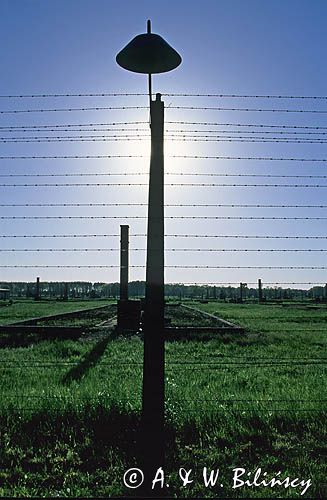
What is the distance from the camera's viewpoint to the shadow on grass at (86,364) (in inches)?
252

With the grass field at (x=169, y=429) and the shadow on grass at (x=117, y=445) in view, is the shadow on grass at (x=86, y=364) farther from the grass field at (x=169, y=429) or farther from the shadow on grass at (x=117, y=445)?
the shadow on grass at (x=117, y=445)

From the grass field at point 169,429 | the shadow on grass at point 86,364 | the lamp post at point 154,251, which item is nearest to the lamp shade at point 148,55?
the lamp post at point 154,251

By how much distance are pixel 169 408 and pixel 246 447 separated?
2.70 feet

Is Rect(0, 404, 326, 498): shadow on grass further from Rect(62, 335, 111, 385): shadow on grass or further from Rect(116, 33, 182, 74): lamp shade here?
Rect(116, 33, 182, 74): lamp shade

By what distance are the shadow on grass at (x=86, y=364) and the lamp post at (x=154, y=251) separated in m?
2.27

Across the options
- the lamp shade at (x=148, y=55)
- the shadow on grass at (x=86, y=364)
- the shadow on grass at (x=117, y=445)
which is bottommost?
the shadow on grass at (x=117, y=445)

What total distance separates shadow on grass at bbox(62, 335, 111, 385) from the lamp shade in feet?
12.1

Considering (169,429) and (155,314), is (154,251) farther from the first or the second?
(169,429)

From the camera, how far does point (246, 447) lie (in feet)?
13.9

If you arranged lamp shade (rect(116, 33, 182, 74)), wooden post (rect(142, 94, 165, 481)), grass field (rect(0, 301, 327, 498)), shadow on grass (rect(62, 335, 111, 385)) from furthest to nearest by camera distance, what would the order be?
shadow on grass (rect(62, 335, 111, 385)), lamp shade (rect(116, 33, 182, 74)), wooden post (rect(142, 94, 165, 481)), grass field (rect(0, 301, 327, 498))

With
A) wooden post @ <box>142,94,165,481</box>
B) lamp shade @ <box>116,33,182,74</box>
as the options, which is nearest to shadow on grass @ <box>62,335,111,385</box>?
wooden post @ <box>142,94,165,481</box>

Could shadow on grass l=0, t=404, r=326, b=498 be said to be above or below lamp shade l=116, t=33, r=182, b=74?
below

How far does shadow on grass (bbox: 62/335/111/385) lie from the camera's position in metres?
6.39

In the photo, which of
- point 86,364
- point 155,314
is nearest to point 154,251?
point 155,314
